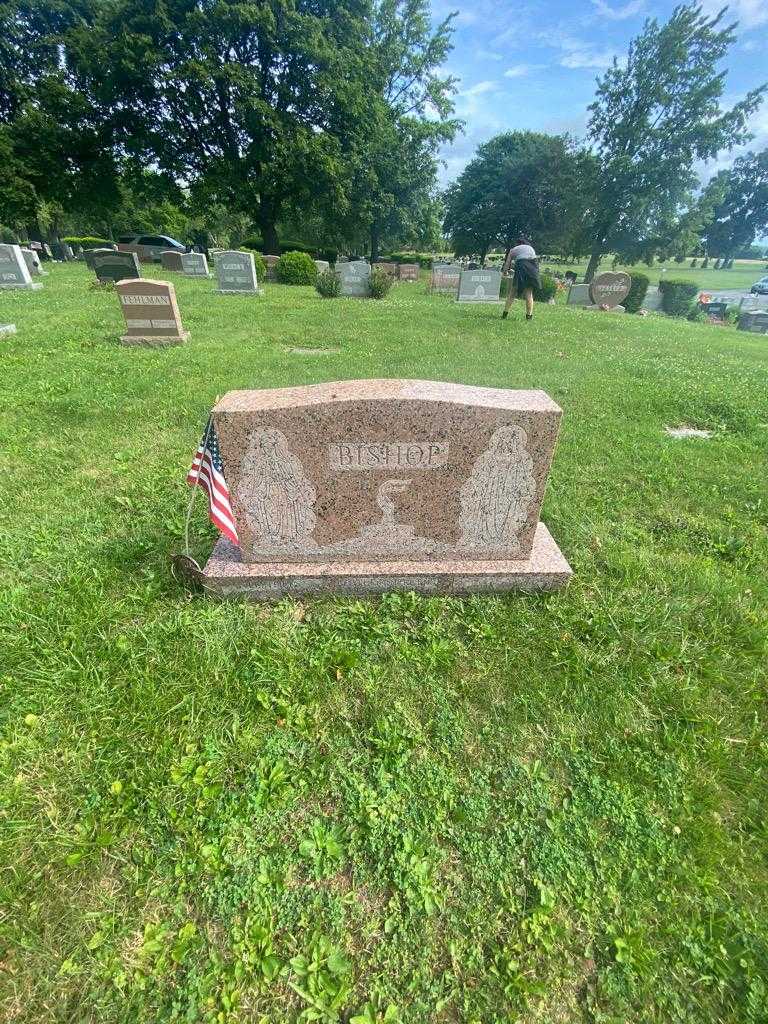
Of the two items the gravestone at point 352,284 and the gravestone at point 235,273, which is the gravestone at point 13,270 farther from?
the gravestone at point 352,284

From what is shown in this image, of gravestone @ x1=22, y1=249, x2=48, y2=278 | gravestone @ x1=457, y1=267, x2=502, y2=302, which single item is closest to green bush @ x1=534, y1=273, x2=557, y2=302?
gravestone @ x1=457, y1=267, x2=502, y2=302

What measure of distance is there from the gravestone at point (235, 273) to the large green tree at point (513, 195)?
31997 mm

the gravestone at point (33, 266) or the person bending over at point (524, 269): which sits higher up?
the person bending over at point (524, 269)

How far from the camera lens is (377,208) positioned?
27.3 m

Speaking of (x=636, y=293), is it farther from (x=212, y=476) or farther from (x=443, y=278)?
(x=212, y=476)

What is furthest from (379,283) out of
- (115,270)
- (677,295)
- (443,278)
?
(677,295)

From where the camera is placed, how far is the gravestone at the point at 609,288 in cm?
1542

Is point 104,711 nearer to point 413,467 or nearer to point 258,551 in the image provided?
point 258,551

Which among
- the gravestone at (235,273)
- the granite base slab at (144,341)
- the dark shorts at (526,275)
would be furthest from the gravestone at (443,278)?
A: the granite base slab at (144,341)

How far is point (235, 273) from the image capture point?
1485 cm

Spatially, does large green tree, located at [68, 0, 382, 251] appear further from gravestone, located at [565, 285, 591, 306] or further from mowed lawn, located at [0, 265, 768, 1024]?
mowed lawn, located at [0, 265, 768, 1024]

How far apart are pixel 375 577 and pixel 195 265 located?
853 inches

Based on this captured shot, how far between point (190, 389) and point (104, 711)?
4.79 meters

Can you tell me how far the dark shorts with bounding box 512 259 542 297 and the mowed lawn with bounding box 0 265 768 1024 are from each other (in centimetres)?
874
